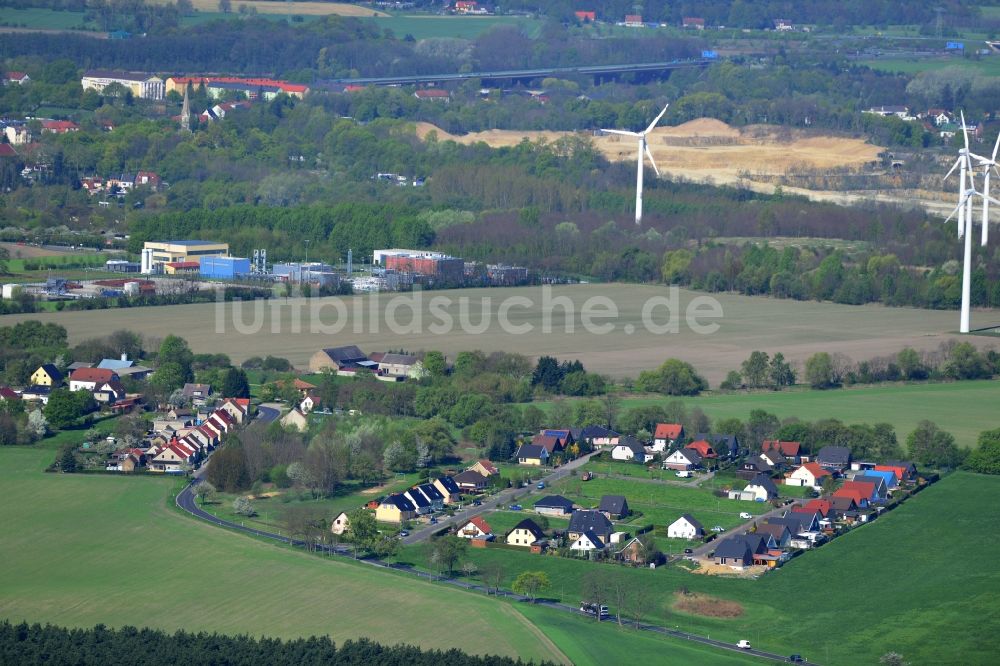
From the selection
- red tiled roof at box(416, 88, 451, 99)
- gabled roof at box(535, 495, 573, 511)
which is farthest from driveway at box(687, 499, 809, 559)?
red tiled roof at box(416, 88, 451, 99)

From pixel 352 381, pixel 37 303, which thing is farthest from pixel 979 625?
pixel 37 303

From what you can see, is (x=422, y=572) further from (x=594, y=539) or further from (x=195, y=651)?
(x=195, y=651)

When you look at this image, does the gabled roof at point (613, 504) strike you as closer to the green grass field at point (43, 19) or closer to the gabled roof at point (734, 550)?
the gabled roof at point (734, 550)

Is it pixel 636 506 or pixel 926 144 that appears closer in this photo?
pixel 636 506

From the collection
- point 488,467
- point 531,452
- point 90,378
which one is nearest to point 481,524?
point 488,467

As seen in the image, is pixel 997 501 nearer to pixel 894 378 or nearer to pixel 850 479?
pixel 850 479

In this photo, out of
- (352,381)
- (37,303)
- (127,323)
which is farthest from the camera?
(37,303)

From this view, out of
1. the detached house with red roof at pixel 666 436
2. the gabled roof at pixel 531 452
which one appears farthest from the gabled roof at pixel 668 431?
the gabled roof at pixel 531 452
